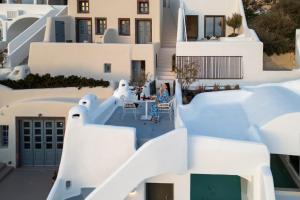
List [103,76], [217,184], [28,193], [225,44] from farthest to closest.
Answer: [103,76]
[225,44]
[28,193]
[217,184]

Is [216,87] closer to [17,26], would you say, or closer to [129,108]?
[129,108]

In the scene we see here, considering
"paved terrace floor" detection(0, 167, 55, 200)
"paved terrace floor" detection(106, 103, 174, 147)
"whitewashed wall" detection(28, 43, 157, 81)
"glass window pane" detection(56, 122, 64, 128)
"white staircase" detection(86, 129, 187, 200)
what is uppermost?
"whitewashed wall" detection(28, 43, 157, 81)

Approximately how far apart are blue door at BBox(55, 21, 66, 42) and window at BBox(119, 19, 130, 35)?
3.89 metres

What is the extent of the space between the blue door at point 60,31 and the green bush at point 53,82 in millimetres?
5965

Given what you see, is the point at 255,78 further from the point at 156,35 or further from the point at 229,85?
the point at 156,35

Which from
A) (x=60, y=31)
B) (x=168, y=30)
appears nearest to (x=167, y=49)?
(x=168, y=30)

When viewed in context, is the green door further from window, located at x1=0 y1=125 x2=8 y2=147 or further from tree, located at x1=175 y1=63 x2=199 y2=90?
window, located at x1=0 y1=125 x2=8 y2=147

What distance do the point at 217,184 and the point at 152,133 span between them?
2416 mm

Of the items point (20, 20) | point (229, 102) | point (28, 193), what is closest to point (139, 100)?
point (229, 102)

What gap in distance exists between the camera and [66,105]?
76.8 feet

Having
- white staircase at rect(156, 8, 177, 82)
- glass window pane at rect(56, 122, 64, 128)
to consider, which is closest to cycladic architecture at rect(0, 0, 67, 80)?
glass window pane at rect(56, 122, 64, 128)

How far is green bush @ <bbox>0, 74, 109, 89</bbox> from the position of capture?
85.5ft

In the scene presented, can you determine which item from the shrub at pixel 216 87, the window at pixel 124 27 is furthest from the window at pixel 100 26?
the shrub at pixel 216 87

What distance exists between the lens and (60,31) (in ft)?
106
